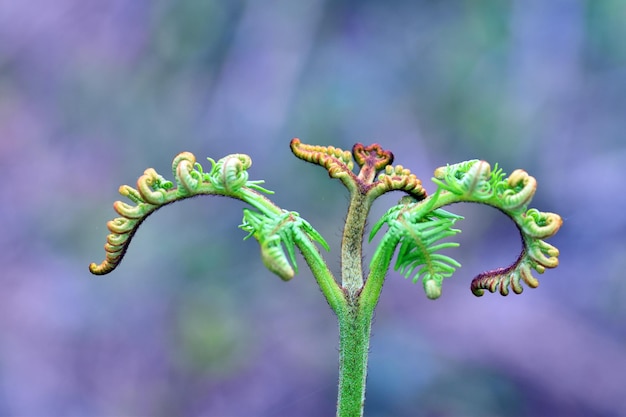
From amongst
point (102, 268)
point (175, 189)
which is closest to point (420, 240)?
point (175, 189)

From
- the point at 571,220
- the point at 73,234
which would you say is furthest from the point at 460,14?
the point at 73,234

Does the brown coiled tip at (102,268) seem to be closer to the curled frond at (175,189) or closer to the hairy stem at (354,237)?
the curled frond at (175,189)

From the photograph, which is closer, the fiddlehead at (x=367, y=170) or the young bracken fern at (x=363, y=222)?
the young bracken fern at (x=363, y=222)

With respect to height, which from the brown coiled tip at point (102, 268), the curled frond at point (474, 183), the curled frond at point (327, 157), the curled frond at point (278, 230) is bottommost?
the brown coiled tip at point (102, 268)

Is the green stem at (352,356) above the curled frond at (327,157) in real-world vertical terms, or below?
below

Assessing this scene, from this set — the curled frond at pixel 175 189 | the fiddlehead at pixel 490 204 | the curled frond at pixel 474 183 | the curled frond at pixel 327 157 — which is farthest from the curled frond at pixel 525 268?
the curled frond at pixel 175 189

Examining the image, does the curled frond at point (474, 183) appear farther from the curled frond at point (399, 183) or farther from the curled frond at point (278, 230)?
the curled frond at point (278, 230)

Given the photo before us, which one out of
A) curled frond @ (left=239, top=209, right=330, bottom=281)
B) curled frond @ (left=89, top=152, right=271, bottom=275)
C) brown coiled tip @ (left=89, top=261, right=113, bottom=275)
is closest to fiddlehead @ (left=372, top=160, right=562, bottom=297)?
curled frond @ (left=239, top=209, right=330, bottom=281)

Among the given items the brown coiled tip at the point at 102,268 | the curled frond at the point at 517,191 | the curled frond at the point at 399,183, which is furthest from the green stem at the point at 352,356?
the brown coiled tip at the point at 102,268

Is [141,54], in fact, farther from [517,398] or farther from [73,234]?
[517,398]
